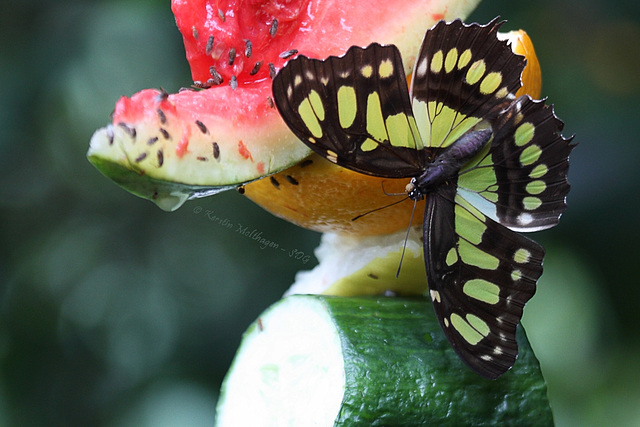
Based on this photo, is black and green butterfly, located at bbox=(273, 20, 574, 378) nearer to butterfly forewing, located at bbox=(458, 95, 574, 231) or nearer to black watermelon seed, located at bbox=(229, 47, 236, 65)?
butterfly forewing, located at bbox=(458, 95, 574, 231)

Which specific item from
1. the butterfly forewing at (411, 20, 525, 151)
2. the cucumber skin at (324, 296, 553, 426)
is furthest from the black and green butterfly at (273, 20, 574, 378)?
the cucumber skin at (324, 296, 553, 426)

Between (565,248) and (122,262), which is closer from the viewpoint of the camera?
(565,248)

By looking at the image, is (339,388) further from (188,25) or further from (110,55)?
(110,55)

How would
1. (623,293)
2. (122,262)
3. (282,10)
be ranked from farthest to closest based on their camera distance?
(122,262) < (623,293) < (282,10)

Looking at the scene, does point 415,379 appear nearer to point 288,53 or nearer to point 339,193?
point 339,193

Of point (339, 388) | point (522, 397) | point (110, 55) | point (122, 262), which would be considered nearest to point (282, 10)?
point (339, 388)

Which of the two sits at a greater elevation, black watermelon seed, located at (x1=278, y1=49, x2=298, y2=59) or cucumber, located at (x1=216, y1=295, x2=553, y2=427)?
black watermelon seed, located at (x1=278, y1=49, x2=298, y2=59)

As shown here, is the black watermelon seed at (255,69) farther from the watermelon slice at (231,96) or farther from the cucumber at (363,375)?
the cucumber at (363,375)

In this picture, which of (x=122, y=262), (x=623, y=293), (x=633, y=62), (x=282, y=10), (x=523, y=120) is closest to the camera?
(x=523, y=120)
